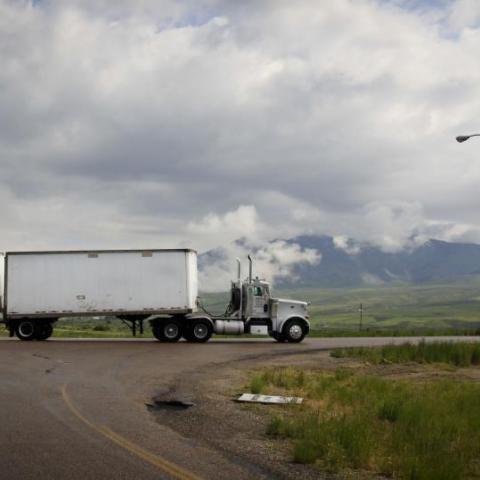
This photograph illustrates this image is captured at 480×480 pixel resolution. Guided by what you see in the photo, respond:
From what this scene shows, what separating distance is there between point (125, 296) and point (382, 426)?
73.4 ft

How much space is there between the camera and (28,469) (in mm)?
8602

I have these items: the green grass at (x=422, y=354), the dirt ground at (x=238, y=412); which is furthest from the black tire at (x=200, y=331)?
the dirt ground at (x=238, y=412)

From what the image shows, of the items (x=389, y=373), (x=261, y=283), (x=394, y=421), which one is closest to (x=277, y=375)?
(x=389, y=373)

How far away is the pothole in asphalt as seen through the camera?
1415cm

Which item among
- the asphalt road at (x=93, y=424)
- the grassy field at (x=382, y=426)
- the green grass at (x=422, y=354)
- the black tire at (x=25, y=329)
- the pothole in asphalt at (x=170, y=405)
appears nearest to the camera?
the asphalt road at (x=93, y=424)

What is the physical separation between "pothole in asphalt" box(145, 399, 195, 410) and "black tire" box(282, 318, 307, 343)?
Answer: 1934 centimetres

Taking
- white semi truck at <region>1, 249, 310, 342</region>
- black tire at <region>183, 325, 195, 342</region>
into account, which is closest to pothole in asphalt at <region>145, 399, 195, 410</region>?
white semi truck at <region>1, 249, 310, 342</region>

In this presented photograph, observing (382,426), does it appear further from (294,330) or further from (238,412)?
(294,330)

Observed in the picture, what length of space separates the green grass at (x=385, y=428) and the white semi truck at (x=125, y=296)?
52.1ft

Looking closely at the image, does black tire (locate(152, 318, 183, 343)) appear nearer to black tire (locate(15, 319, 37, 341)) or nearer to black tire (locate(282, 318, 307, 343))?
black tire (locate(282, 318, 307, 343))

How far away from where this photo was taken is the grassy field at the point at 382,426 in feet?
30.9

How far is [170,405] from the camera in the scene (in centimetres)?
1450

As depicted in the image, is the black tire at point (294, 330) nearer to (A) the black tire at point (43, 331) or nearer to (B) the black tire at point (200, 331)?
(B) the black tire at point (200, 331)

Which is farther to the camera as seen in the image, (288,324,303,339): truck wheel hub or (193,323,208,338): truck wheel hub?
(288,324,303,339): truck wheel hub
